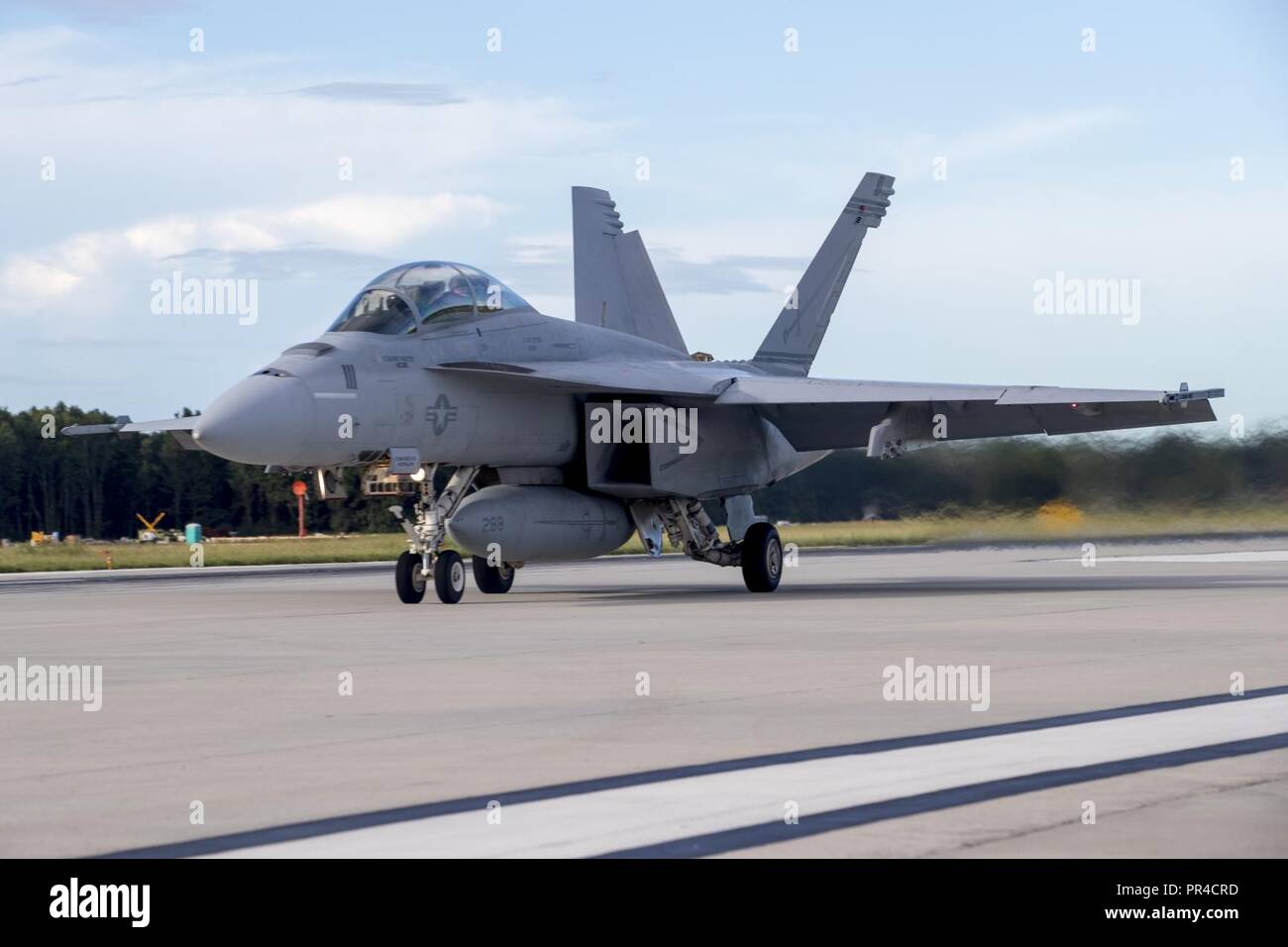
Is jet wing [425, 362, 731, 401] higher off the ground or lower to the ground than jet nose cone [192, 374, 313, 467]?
higher

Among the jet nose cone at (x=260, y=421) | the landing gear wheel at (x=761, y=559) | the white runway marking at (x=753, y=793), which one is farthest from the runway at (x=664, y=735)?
the landing gear wheel at (x=761, y=559)

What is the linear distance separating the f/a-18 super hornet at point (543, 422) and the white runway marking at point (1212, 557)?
10124 millimetres

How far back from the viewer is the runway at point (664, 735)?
5961 millimetres

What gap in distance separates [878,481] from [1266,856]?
79.6ft

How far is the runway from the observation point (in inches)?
235

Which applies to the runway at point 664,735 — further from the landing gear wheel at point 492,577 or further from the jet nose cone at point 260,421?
the landing gear wheel at point 492,577

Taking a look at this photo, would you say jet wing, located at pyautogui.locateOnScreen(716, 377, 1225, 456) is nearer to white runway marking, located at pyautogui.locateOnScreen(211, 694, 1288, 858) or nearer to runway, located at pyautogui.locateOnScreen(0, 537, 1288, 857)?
runway, located at pyautogui.locateOnScreen(0, 537, 1288, 857)

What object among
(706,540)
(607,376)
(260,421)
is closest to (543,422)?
(607,376)

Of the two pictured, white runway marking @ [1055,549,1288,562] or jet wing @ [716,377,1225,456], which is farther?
white runway marking @ [1055,549,1288,562]

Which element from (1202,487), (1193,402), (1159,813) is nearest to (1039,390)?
(1193,402)

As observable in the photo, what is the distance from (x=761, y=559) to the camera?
21.8 meters

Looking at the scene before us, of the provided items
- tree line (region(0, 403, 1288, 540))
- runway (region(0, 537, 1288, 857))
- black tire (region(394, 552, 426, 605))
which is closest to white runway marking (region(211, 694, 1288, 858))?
runway (region(0, 537, 1288, 857))

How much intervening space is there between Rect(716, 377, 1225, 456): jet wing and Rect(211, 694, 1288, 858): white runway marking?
11.4 meters
